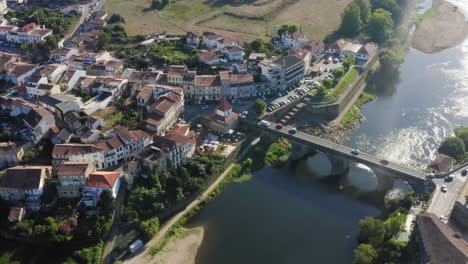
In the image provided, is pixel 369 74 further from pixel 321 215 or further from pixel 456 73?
pixel 321 215

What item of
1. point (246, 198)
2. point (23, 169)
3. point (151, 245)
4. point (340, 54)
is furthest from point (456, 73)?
point (23, 169)

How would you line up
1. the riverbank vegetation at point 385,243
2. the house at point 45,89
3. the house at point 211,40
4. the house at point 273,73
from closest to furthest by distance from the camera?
1. the riverbank vegetation at point 385,243
2. the house at point 45,89
3. the house at point 273,73
4. the house at point 211,40

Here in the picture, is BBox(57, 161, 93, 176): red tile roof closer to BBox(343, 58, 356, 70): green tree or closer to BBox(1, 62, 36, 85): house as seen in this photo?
BBox(1, 62, 36, 85): house

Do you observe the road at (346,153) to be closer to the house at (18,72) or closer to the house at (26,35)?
the house at (18,72)

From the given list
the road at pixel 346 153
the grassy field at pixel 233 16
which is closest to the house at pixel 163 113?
the road at pixel 346 153

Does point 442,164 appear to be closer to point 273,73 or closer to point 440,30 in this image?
point 273,73

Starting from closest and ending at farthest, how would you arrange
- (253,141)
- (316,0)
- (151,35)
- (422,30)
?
(253,141)
(151,35)
(422,30)
(316,0)
